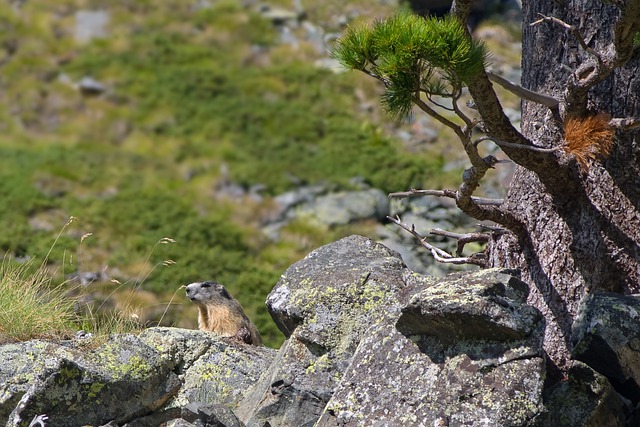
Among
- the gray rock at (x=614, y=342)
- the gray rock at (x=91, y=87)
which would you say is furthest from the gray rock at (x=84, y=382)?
the gray rock at (x=91, y=87)

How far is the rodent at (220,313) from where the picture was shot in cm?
1039

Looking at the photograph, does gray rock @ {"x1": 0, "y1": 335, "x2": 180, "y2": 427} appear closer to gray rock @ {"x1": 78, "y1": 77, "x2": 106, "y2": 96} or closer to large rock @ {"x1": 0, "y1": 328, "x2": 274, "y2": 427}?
large rock @ {"x1": 0, "y1": 328, "x2": 274, "y2": 427}

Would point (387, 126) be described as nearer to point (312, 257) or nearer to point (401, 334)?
point (312, 257)

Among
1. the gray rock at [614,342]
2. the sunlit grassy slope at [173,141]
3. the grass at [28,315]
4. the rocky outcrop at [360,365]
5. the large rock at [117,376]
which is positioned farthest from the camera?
the sunlit grassy slope at [173,141]

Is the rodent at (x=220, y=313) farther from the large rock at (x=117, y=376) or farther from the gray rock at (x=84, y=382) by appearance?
the gray rock at (x=84, y=382)

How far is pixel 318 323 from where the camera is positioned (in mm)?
6863

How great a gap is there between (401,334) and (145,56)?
83.6 ft

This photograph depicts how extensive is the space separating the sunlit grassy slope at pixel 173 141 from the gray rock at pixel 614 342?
992cm

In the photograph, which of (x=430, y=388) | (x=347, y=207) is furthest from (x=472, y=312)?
(x=347, y=207)

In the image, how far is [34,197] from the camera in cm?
2166

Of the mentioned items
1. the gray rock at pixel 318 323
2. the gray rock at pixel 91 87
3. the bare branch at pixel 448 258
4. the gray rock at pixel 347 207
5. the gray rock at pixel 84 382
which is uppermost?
the bare branch at pixel 448 258

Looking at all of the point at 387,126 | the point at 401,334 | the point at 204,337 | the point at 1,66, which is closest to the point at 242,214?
the point at 387,126

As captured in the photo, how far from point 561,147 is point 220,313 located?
5.51 meters

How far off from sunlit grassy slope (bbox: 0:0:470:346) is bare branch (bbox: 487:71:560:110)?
956 centimetres
